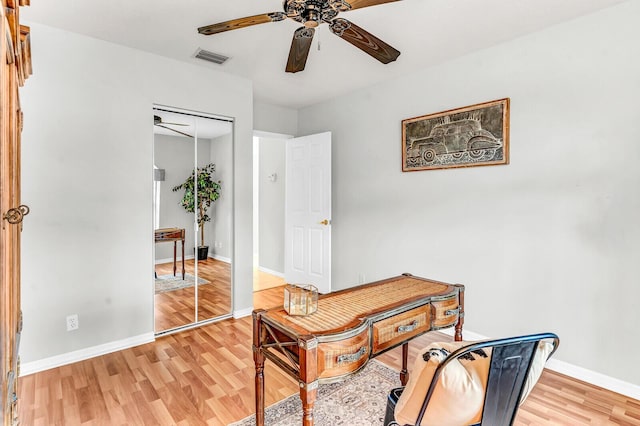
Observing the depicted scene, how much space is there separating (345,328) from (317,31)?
228 cm

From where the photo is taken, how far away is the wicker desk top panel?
60.2 inches

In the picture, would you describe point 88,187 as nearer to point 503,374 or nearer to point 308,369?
point 308,369

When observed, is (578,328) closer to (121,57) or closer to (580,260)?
(580,260)

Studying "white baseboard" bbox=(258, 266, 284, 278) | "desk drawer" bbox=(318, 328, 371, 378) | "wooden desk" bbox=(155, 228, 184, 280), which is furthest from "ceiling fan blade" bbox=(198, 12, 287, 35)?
"white baseboard" bbox=(258, 266, 284, 278)

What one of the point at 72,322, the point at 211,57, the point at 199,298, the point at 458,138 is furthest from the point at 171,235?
the point at 458,138

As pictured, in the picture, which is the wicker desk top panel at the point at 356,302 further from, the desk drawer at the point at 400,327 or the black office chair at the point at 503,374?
the black office chair at the point at 503,374

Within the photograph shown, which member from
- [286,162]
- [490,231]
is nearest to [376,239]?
[490,231]

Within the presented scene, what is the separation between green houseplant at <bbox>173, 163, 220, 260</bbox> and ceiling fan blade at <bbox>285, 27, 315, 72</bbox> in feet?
5.15

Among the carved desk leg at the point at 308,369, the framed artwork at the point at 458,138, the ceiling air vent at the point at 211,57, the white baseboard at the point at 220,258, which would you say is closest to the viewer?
the carved desk leg at the point at 308,369

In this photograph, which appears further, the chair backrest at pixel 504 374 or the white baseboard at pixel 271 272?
the white baseboard at pixel 271 272

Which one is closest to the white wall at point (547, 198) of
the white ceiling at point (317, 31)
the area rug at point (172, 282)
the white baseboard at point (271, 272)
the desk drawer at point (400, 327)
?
the white ceiling at point (317, 31)

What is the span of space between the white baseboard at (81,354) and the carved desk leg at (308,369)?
2259mm

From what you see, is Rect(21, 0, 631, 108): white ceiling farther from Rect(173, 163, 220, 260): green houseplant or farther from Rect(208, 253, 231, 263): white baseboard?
Rect(208, 253, 231, 263): white baseboard

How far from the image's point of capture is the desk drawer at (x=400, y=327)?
1634 millimetres
